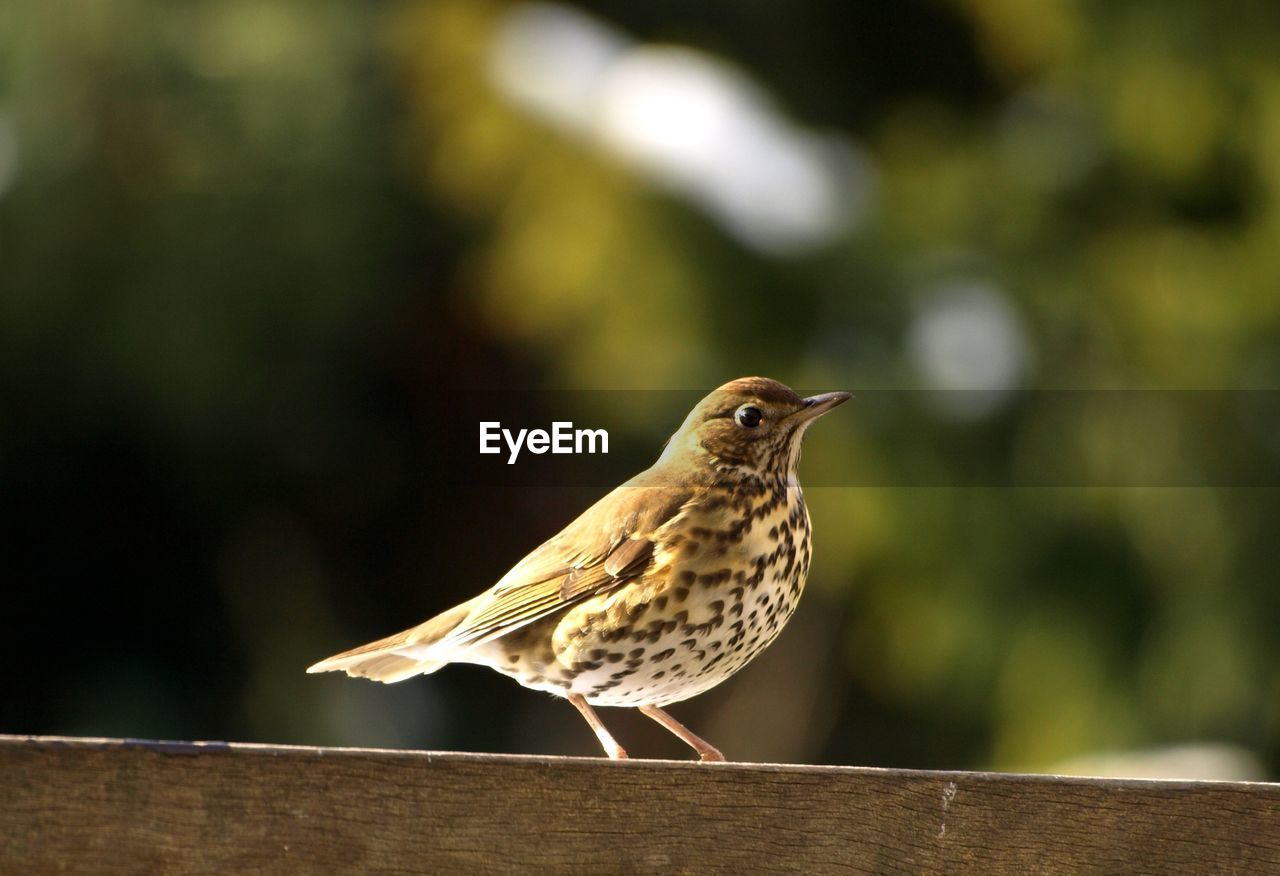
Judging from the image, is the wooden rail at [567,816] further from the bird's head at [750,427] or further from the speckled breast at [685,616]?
the bird's head at [750,427]

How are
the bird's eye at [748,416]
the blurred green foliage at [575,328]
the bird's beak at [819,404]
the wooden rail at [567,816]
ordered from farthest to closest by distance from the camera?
the blurred green foliage at [575,328]
the bird's eye at [748,416]
the bird's beak at [819,404]
the wooden rail at [567,816]

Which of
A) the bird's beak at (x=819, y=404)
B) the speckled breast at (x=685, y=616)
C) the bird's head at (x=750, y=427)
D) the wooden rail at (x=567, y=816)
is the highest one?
the bird's beak at (x=819, y=404)

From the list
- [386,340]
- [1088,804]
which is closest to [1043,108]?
[386,340]

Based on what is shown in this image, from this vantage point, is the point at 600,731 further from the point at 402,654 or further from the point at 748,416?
the point at 748,416

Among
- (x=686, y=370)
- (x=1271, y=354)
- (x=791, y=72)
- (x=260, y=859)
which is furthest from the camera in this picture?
(x=791, y=72)

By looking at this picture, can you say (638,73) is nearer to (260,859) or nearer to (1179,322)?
(1179,322)

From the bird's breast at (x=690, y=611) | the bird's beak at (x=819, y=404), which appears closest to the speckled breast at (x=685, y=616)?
the bird's breast at (x=690, y=611)
